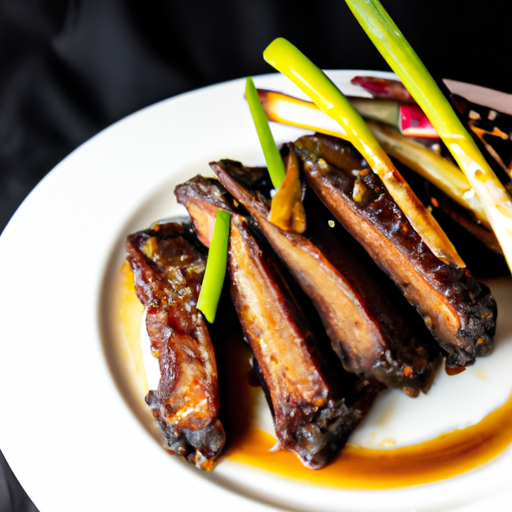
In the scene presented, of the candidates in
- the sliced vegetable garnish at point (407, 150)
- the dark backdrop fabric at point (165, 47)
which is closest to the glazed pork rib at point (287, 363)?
the sliced vegetable garnish at point (407, 150)

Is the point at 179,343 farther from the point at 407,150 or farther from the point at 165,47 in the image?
the point at 165,47

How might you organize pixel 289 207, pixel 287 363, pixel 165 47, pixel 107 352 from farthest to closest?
pixel 165 47, pixel 107 352, pixel 289 207, pixel 287 363

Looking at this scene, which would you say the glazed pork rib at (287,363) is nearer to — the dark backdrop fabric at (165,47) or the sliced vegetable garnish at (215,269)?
the sliced vegetable garnish at (215,269)

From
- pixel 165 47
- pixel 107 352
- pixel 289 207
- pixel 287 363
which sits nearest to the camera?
pixel 287 363

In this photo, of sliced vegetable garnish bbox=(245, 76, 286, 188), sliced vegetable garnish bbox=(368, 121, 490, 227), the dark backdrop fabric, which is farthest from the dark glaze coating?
the dark backdrop fabric

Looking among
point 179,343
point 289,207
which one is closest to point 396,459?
point 179,343

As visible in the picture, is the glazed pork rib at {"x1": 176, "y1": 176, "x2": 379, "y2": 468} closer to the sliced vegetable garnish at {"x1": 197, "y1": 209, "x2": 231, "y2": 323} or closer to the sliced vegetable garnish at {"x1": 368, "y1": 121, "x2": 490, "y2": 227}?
the sliced vegetable garnish at {"x1": 197, "y1": 209, "x2": 231, "y2": 323}
